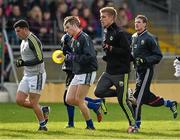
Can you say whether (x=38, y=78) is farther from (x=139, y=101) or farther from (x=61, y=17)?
(x=61, y=17)

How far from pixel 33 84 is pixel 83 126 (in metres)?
1.71

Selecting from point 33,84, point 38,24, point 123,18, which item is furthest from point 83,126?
point 123,18

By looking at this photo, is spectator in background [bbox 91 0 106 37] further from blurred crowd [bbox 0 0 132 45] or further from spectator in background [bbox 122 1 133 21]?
spectator in background [bbox 122 1 133 21]

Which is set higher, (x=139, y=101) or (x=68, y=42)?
(x=68, y=42)

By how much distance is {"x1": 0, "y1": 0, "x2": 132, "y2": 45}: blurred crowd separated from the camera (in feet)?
85.5

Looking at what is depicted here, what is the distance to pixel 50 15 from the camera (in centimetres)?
2725

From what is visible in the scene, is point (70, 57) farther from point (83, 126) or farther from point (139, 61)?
point (83, 126)

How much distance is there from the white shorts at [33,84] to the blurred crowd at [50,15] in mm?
9637

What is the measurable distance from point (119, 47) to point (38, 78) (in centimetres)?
170

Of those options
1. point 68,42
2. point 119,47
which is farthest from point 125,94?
point 68,42

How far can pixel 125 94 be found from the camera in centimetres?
1539

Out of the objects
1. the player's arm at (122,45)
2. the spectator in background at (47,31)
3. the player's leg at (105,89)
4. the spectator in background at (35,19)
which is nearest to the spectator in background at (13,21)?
the spectator in background at (35,19)

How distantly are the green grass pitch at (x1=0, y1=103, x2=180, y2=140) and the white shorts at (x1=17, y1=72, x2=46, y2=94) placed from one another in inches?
30.5

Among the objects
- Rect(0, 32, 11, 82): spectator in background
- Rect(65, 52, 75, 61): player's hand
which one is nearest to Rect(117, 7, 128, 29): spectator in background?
Rect(0, 32, 11, 82): spectator in background
